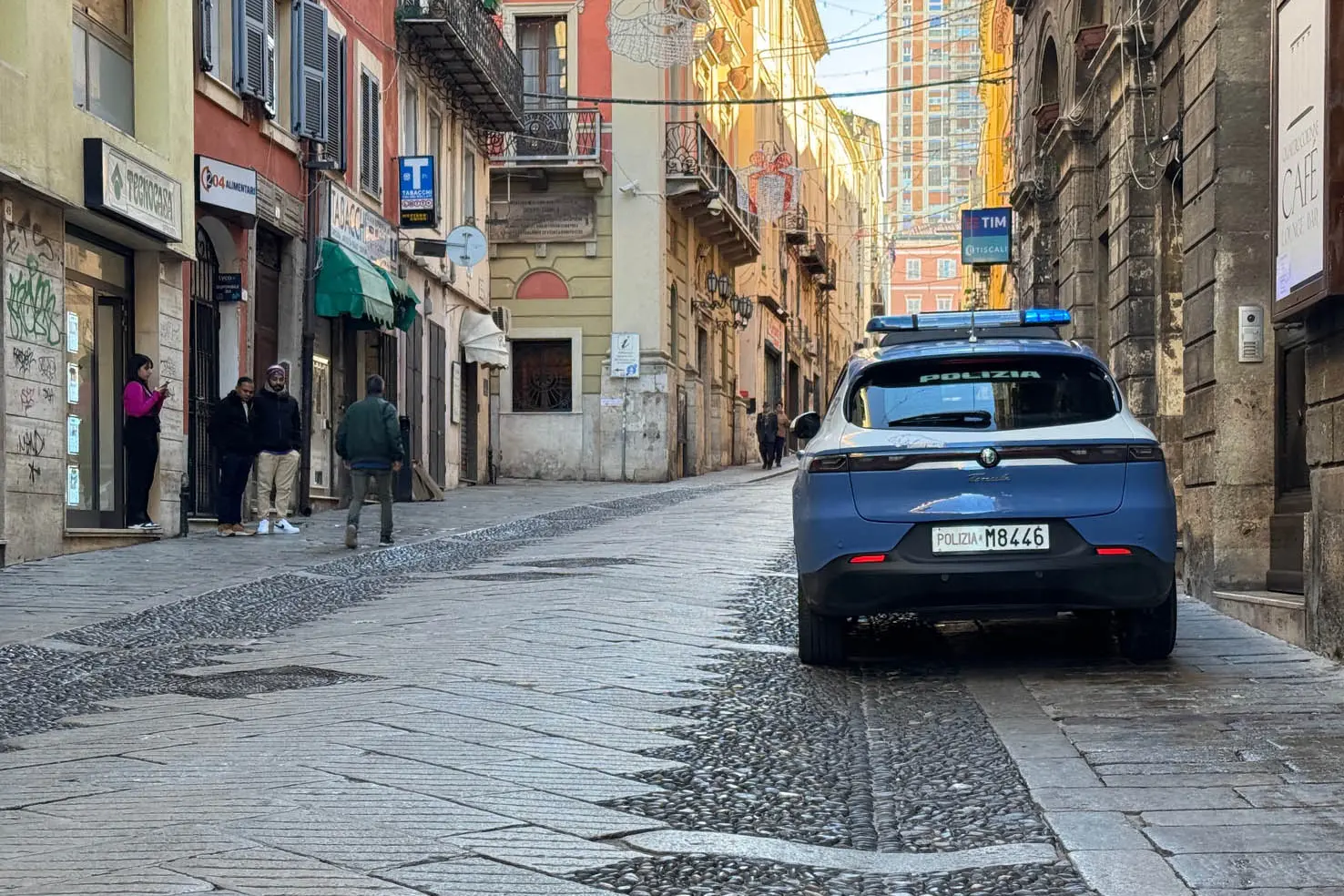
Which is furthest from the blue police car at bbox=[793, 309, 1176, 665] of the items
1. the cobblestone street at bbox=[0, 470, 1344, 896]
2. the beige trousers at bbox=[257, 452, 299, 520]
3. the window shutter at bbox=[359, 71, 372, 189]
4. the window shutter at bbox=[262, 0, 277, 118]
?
the window shutter at bbox=[359, 71, 372, 189]

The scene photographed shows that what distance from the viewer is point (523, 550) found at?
15.6 meters

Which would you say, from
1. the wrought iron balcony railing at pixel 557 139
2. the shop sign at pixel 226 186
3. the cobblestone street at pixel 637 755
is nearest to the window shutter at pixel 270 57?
the shop sign at pixel 226 186

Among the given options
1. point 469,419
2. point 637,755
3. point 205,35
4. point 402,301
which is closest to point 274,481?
point 205,35

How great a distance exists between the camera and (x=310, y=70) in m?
21.7

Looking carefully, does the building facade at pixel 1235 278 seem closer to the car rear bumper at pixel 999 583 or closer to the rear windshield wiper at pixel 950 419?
the car rear bumper at pixel 999 583

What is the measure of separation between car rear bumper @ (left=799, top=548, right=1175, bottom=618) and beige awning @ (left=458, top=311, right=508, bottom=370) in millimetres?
24357

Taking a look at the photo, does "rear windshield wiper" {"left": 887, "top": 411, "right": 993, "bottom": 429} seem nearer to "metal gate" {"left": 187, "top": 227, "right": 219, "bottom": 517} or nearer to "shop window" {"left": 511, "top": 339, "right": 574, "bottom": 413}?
"metal gate" {"left": 187, "top": 227, "right": 219, "bottom": 517}

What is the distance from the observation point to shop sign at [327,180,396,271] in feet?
74.5

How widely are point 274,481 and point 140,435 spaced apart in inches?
82.8

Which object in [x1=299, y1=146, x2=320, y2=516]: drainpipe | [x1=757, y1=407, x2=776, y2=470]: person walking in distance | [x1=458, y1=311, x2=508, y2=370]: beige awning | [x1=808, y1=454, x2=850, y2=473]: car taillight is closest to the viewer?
[x1=808, y1=454, x2=850, y2=473]: car taillight

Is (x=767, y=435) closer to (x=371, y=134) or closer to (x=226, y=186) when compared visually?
(x=371, y=134)

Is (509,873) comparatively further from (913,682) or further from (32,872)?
(913,682)

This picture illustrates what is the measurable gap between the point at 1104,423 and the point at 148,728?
419 cm

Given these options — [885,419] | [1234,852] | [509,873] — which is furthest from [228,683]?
[1234,852]
